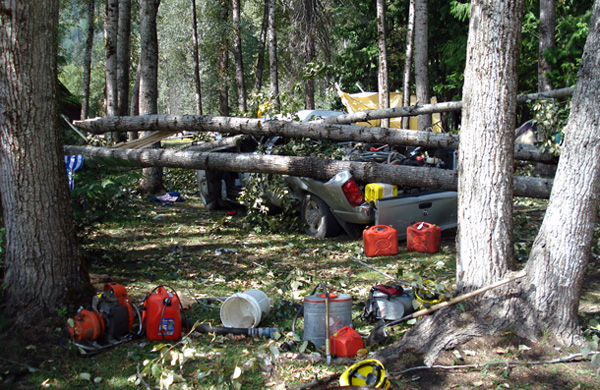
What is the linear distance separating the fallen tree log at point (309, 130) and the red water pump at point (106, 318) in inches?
167

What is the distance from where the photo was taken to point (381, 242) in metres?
6.53

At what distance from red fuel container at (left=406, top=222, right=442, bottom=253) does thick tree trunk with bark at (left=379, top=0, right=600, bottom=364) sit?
9.74 feet

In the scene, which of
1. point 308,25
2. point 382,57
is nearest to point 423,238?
point 382,57

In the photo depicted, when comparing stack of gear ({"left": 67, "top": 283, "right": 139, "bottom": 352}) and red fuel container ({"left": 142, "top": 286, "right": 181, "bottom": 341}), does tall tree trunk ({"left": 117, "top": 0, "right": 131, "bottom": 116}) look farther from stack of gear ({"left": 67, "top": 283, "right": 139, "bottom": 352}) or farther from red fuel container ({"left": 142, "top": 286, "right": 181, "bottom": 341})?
red fuel container ({"left": 142, "top": 286, "right": 181, "bottom": 341})

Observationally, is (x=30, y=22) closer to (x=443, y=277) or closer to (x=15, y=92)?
(x=15, y=92)

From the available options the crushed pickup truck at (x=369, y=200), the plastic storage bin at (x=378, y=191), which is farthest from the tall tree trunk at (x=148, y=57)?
the plastic storage bin at (x=378, y=191)

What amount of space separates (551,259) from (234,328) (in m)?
2.50

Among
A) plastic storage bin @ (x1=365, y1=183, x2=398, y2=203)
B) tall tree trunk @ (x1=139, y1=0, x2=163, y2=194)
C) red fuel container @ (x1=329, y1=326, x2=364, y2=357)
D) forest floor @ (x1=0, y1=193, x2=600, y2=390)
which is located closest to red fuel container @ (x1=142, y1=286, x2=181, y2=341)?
forest floor @ (x1=0, y1=193, x2=600, y2=390)

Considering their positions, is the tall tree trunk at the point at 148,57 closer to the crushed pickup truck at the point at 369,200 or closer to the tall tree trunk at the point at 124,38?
the tall tree trunk at the point at 124,38

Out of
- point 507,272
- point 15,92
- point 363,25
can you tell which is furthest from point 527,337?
point 363,25

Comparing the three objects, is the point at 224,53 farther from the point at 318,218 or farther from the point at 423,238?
the point at 423,238

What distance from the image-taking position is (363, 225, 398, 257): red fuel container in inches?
257

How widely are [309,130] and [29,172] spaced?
4.60 m

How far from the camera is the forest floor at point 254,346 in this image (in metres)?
3.29
